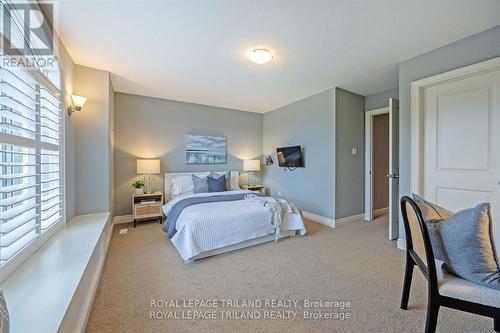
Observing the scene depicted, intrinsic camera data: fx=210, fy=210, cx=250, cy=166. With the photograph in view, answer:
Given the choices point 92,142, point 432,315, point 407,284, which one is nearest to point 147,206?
point 92,142

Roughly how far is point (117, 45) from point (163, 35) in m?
0.62

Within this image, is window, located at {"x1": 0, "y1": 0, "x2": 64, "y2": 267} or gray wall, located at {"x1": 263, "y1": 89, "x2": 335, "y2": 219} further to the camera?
gray wall, located at {"x1": 263, "y1": 89, "x2": 335, "y2": 219}

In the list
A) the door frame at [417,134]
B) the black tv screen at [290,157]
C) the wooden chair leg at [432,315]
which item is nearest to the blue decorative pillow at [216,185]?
the black tv screen at [290,157]

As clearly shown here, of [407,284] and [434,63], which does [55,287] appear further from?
[434,63]

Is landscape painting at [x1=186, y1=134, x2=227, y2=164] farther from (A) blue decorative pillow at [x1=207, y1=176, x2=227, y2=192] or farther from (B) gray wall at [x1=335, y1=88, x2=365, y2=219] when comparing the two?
(B) gray wall at [x1=335, y1=88, x2=365, y2=219]

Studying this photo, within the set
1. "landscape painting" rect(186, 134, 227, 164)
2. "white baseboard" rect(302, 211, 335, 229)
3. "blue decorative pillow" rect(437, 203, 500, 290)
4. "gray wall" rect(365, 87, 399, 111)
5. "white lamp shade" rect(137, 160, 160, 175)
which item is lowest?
"white baseboard" rect(302, 211, 335, 229)

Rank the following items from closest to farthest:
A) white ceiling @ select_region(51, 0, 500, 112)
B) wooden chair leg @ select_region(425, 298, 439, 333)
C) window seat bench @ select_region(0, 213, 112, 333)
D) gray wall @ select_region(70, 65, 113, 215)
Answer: window seat bench @ select_region(0, 213, 112, 333)
wooden chair leg @ select_region(425, 298, 439, 333)
white ceiling @ select_region(51, 0, 500, 112)
gray wall @ select_region(70, 65, 113, 215)

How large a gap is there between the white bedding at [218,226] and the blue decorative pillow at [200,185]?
111cm

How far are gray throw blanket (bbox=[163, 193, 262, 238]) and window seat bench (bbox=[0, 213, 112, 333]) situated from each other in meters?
0.86

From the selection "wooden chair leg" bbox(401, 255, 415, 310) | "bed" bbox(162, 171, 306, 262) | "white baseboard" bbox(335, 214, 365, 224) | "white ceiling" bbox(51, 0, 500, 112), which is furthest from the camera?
→ "white baseboard" bbox(335, 214, 365, 224)

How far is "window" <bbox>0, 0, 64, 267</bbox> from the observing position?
1296 millimetres

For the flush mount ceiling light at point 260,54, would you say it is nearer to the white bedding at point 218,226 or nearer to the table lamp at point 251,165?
the white bedding at point 218,226

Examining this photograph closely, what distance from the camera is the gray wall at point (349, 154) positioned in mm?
3770

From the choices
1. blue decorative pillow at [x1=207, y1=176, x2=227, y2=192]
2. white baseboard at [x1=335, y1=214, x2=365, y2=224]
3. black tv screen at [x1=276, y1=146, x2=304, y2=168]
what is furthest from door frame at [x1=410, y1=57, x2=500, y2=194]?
blue decorative pillow at [x1=207, y1=176, x2=227, y2=192]
